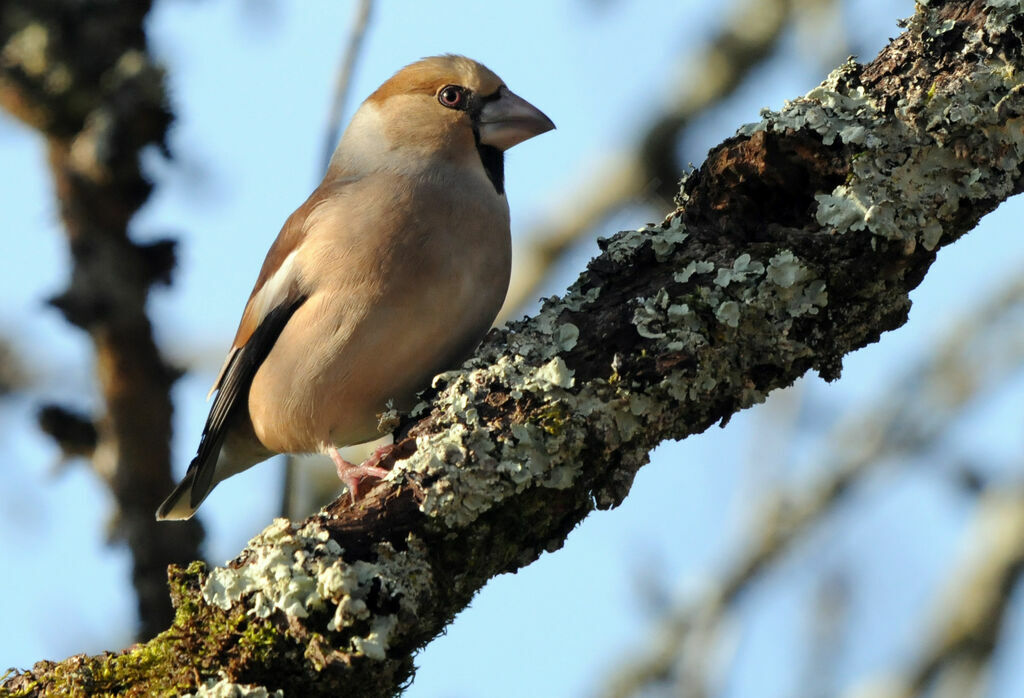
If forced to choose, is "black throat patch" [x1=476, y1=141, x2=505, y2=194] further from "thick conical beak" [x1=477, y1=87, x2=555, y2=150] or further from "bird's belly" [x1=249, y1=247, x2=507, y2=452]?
"bird's belly" [x1=249, y1=247, x2=507, y2=452]

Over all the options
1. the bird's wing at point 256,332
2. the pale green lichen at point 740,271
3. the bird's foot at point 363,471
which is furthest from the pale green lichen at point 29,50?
the pale green lichen at point 740,271

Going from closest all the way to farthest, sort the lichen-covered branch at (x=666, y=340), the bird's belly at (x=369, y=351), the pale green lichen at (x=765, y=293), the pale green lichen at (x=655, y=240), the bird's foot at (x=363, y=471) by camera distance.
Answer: the lichen-covered branch at (x=666, y=340) → the pale green lichen at (x=765, y=293) → the bird's foot at (x=363, y=471) → the pale green lichen at (x=655, y=240) → the bird's belly at (x=369, y=351)

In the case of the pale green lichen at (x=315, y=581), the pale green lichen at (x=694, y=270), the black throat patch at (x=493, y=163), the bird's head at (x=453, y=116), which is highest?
the bird's head at (x=453, y=116)

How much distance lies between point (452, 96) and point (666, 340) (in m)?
1.94

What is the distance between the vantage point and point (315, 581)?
8.09ft

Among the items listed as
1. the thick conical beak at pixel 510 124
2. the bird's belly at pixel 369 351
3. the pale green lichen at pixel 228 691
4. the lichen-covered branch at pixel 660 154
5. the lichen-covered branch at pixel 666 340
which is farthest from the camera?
the lichen-covered branch at pixel 660 154

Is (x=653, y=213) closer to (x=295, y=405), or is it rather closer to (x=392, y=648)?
(x=295, y=405)

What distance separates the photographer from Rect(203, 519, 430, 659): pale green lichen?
2.42 m

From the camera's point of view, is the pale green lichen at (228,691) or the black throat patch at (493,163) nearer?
the pale green lichen at (228,691)

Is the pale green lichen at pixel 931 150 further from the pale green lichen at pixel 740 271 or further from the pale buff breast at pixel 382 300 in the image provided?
the pale buff breast at pixel 382 300

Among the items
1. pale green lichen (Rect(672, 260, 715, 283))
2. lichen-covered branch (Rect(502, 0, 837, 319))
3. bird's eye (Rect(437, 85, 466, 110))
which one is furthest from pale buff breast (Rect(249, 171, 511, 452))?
lichen-covered branch (Rect(502, 0, 837, 319))

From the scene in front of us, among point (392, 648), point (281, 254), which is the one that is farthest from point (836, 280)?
point (281, 254)

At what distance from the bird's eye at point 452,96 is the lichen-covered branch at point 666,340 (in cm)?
150

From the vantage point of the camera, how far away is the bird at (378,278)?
144 inches
